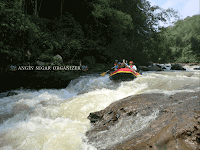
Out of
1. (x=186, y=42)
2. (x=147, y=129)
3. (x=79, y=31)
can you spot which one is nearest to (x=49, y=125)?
(x=147, y=129)

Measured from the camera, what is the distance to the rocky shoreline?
153 centimetres

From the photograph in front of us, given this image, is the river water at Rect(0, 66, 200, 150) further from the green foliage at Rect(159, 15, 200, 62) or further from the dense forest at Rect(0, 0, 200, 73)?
the green foliage at Rect(159, 15, 200, 62)

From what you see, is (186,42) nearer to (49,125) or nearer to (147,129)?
(147,129)

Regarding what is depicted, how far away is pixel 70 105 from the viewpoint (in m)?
3.85

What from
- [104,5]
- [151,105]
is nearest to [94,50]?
[104,5]

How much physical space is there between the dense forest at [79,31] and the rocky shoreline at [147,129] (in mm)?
5472

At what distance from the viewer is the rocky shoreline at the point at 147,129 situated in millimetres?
1531

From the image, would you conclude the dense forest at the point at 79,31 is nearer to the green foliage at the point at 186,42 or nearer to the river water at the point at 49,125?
the river water at the point at 49,125

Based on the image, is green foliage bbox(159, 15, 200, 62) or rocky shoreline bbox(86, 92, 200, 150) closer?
rocky shoreline bbox(86, 92, 200, 150)

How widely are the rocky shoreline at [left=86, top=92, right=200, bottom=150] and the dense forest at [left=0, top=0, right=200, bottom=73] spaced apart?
5.47m

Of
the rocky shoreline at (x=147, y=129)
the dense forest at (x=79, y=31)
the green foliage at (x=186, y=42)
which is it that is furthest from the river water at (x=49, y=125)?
the green foliage at (x=186, y=42)

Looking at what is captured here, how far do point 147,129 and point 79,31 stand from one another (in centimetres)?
961

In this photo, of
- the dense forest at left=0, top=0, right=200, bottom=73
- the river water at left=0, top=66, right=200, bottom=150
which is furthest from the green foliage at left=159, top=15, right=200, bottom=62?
the river water at left=0, top=66, right=200, bottom=150

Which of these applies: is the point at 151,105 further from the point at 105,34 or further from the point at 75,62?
the point at 105,34
